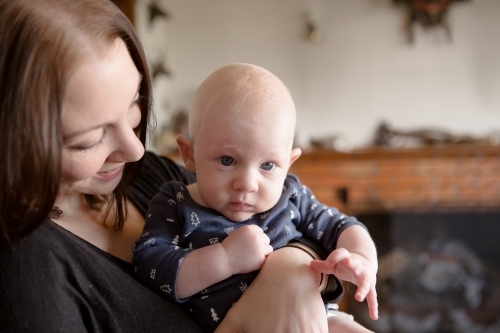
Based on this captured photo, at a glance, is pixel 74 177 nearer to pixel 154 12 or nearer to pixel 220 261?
pixel 220 261

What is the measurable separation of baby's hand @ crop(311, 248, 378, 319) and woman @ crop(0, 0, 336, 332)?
0.05m

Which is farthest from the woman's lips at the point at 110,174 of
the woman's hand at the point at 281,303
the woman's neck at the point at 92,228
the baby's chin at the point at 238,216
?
the woman's hand at the point at 281,303

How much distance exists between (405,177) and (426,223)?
34 centimetres

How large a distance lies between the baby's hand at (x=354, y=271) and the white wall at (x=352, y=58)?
2615 mm

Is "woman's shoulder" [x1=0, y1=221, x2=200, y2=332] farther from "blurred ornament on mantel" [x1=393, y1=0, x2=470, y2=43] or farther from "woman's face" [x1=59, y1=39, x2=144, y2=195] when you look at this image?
"blurred ornament on mantel" [x1=393, y1=0, x2=470, y2=43]

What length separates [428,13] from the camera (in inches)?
130

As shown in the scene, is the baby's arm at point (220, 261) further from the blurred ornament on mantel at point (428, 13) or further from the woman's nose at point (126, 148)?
the blurred ornament on mantel at point (428, 13)

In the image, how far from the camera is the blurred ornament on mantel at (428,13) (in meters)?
3.29

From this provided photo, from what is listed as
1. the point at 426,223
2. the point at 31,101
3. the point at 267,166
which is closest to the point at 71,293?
the point at 31,101

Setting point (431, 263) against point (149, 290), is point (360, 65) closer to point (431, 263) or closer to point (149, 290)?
point (431, 263)

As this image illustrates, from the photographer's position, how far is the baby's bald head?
0.89m

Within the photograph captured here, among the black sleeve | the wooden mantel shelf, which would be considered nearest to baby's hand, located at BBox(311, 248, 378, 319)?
the black sleeve

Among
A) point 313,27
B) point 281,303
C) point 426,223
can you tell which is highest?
point 313,27

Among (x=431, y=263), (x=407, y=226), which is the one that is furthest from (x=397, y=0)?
(x=431, y=263)
